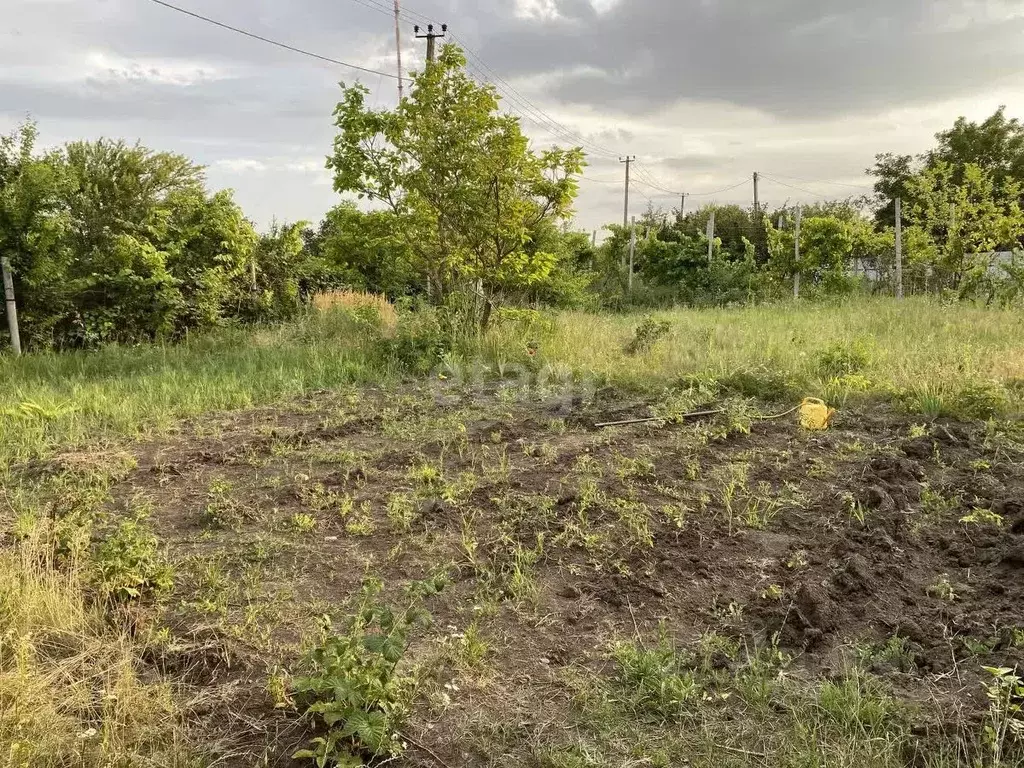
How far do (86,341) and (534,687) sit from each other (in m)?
9.24

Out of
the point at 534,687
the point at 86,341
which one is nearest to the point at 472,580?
the point at 534,687

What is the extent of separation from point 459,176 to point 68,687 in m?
7.05

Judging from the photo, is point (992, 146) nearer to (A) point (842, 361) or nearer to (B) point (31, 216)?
(A) point (842, 361)

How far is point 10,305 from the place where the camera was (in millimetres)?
8211

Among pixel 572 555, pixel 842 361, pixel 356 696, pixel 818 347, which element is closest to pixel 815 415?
pixel 842 361

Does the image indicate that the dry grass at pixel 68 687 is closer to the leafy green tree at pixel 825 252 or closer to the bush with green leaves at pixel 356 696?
the bush with green leaves at pixel 356 696

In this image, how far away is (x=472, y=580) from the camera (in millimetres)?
2982

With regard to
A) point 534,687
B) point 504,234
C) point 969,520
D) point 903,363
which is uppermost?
point 504,234

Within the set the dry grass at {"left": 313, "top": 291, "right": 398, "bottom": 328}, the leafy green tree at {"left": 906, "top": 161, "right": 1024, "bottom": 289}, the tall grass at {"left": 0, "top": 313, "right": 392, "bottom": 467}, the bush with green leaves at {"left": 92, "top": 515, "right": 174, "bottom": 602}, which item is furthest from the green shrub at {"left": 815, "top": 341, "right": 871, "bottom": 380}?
the leafy green tree at {"left": 906, "top": 161, "right": 1024, "bottom": 289}

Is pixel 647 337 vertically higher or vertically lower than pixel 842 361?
higher

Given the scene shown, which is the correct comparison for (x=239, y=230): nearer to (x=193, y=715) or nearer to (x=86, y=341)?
(x=86, y=341)

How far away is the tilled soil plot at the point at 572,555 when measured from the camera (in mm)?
2227

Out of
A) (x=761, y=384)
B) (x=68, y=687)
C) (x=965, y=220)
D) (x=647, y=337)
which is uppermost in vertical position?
(x=965, y=220)

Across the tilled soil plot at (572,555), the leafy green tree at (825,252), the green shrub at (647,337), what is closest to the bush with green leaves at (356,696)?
the tilled soil plot at (572,555)
